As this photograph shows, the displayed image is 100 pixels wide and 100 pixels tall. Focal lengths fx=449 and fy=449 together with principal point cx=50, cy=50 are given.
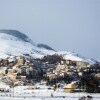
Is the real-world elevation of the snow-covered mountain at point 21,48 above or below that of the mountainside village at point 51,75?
above

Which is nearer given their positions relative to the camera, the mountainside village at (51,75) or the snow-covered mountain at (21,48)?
the mountainside village at (51,75)

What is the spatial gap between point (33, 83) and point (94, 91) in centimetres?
2041

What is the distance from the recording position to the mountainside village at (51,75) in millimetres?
62303

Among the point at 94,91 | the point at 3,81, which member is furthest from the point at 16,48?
the point at 94,91

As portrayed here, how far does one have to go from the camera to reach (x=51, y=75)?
268 ft

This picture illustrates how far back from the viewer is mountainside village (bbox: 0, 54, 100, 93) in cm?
6230

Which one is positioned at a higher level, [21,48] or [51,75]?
[21,48]

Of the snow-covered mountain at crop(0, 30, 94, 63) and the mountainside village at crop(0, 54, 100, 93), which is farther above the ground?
the snow-covered mountain at crop(0, 30, 94, 63)

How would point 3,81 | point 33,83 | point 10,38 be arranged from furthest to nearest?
point 10,38 < point 3,81 < point 33,83

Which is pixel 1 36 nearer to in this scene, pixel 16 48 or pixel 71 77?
pixel 16 48

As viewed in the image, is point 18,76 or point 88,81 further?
point 18,76

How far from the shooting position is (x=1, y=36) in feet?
645

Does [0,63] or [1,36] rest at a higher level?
[1,36]

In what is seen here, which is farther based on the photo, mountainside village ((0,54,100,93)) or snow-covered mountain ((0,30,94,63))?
snow-covered mountain ((0,30,94,63))
